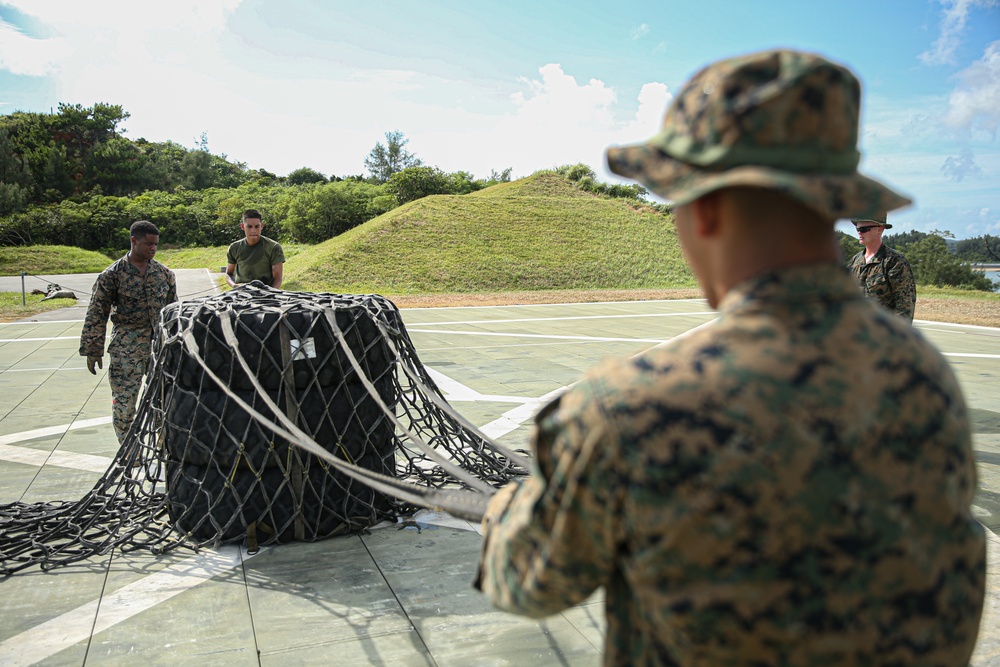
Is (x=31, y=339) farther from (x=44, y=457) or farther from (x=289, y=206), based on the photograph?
(x=289, y=206)

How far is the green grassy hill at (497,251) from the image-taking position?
1351 inches

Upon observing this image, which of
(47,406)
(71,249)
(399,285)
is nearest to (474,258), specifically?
(399,285)

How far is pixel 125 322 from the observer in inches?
213

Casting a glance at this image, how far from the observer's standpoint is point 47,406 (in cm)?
727

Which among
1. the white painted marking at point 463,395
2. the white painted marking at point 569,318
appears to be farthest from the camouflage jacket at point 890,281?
the white painted marking at point 569,318

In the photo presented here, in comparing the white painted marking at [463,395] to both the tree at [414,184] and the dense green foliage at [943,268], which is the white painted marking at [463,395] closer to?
the dense green foliage at [943,268]

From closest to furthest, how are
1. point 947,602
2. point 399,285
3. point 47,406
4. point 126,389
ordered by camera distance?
point 947,602, point 126,389, point 47,406, point 399,285

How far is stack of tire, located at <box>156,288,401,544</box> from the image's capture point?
3.72 metres

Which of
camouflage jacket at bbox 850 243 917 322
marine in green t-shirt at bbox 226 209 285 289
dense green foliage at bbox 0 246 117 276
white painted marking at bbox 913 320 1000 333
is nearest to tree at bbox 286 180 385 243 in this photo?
dense green foliage at bbox 0 246 117 276

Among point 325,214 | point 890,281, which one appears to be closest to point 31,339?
point 890,281

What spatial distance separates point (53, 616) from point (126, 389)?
2444 mm

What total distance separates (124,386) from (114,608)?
2460 mm

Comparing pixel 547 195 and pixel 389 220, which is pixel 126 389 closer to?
pixel 389 220

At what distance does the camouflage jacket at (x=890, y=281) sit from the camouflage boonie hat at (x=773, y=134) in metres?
4.87
